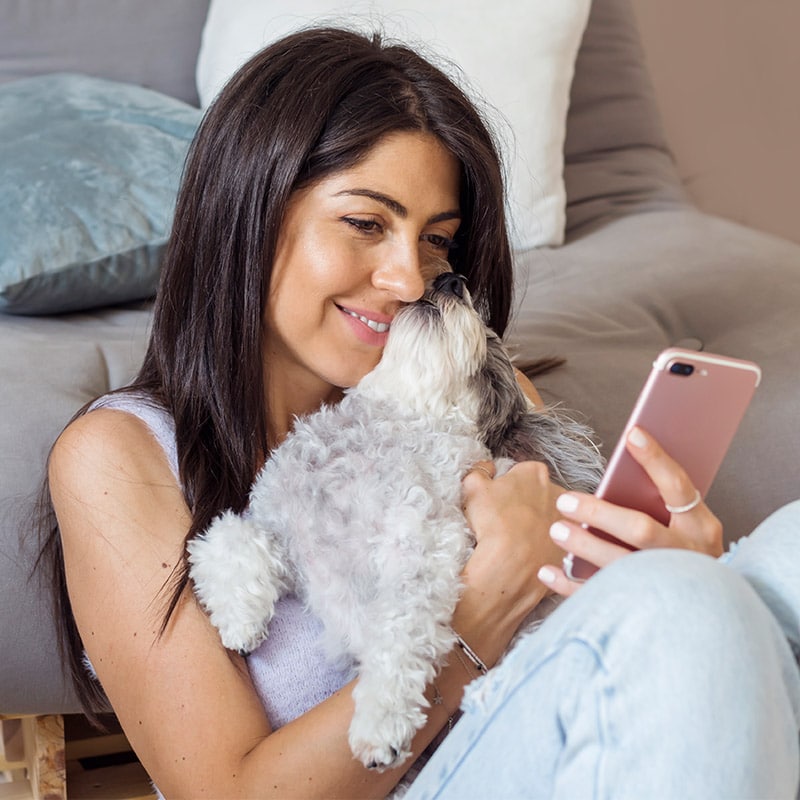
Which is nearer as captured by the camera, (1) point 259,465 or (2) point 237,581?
(2) point 237,581

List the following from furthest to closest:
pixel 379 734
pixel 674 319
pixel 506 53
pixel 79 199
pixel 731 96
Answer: pixel 731 96, pixel 506 53, pixel 674 319, pixel 79 199, pixel 379 734

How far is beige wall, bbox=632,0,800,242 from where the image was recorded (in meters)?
3.77

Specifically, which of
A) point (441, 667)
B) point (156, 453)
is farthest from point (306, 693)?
point (156, 453)

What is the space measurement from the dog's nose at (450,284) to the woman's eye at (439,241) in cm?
10

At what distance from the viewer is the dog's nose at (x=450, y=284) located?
1.48 metres

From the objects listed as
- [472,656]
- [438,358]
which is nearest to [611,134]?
[438,358]

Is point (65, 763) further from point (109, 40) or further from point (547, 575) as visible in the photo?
point (109, 40)

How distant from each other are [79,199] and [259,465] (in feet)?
3.00

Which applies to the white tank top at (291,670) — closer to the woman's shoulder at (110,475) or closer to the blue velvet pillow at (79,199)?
the woman's shoulder at (110,475)

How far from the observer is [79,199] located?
2.18 meters

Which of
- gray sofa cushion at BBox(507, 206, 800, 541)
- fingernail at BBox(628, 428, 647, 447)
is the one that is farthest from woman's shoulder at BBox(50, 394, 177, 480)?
gray sofa cushion at BBox(507, 206, 800, 541)

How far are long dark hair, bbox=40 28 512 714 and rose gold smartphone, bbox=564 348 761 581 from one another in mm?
537

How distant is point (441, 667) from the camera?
1.25 meters

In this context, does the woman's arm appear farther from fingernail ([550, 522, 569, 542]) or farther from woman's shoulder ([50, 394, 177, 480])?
fingernail ([550, 522, 569, 542])
